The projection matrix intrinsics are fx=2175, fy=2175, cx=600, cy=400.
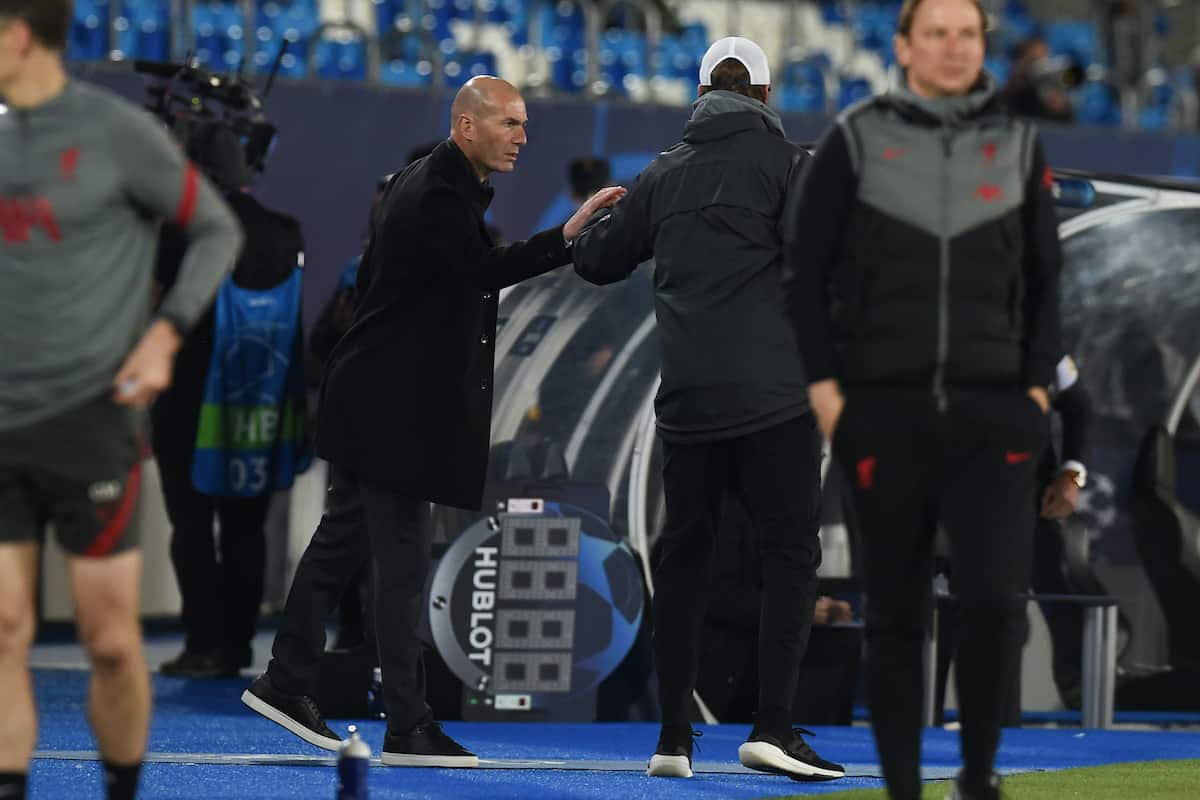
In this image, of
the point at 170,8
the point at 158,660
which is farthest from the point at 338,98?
the point at 158,660

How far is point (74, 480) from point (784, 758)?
250 centimetres

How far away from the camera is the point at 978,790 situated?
4602 millimetres

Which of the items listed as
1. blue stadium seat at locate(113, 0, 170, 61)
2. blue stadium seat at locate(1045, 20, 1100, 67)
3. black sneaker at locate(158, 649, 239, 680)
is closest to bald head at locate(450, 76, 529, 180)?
black sneaker at locate(158, 649, 239, 680)

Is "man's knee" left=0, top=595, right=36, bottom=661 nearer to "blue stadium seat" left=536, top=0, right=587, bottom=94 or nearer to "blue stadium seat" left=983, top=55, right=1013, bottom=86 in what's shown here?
"blue stadium seat" left=536, top=0, right=587, bottom=94

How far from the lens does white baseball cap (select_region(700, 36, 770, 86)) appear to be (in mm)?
6109

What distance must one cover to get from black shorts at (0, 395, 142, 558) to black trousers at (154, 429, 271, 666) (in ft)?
15.0

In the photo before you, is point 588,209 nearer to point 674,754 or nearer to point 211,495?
point 674,754

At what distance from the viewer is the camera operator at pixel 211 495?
28.0 feet

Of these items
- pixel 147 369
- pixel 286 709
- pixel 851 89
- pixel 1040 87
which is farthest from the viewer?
pixel 851 89

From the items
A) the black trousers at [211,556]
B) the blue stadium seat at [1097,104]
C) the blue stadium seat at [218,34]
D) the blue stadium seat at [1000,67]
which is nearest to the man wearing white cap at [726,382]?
the black trousers at [211,556]

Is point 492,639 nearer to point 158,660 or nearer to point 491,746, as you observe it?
point 491,746

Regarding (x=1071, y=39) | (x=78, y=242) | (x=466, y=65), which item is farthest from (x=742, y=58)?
(x=1071, y=39)

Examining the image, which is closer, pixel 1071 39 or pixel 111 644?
pixel 111 644

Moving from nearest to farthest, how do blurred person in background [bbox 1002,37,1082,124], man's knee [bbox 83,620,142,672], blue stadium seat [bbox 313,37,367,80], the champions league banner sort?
man's knee [bbox 83,620,142,672] → the champions league banner → blue stadium seat [bbox 313,37,367,80] → blurred person in background [bbox 1002,37,1082,124]
